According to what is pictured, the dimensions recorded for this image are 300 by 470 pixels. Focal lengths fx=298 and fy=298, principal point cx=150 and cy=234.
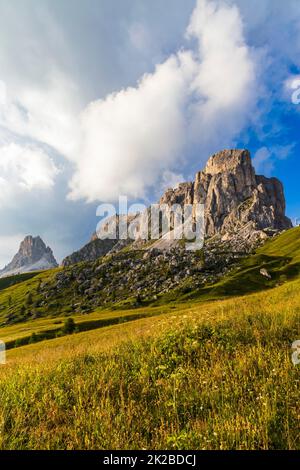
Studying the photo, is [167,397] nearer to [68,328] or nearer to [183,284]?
[68,328]

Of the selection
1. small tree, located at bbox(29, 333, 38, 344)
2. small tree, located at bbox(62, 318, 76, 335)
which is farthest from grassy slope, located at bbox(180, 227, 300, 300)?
small tree, located at bbox(29, 333, 38, 344)

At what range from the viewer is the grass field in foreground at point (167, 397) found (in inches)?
222

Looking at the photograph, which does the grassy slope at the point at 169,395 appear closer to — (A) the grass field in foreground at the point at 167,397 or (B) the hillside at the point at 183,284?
(A) the grass field in foreground at the point at 167,397

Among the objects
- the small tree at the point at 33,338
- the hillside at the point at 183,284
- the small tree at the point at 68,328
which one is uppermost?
the hillside at the point at 183,284

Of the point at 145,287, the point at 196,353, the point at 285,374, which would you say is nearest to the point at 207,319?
the point at 196,353

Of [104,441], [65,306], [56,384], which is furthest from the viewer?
[65,306]

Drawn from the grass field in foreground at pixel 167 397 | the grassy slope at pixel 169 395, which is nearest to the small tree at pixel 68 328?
the grassy slope at pixel 169 395

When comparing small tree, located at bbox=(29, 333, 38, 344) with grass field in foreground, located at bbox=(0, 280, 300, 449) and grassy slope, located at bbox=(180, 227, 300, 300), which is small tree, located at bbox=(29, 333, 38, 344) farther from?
grass field in foreground, located at bbox=(0, 280, 300, 449)

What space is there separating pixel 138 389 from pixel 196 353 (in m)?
2.69

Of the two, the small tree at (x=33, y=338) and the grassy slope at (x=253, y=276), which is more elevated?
the grassy slope at (x=253, y=276)

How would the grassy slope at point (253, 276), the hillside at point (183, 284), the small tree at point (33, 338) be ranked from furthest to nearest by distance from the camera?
1. the hillside at point (183, 284)
2. the grassy slope at point (253, 276)
3. the small tree at point (33, 338)

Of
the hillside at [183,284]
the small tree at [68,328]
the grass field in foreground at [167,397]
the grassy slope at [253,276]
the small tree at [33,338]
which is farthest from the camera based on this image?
the hillside at [183,284]

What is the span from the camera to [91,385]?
828 centimetres
